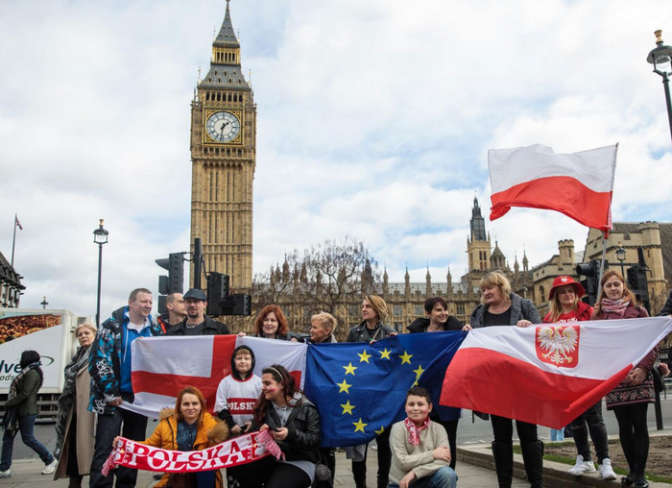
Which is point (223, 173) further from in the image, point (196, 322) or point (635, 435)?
point (635, 435)

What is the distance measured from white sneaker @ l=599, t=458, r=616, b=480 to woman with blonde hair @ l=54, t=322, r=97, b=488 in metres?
5.19

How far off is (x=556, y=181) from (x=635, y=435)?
9.40 feet

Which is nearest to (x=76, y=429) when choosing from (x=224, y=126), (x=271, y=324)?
(x=271, y=324)

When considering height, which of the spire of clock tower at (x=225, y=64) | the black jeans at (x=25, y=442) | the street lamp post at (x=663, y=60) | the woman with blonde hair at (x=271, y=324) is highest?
the spire of clock tower at (x=225, y=64)

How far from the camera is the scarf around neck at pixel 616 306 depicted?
5.27m

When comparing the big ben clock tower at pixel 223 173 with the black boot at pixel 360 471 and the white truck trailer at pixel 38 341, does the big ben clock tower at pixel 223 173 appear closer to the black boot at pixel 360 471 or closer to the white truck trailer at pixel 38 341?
the white truck trailer at pixel 38 341

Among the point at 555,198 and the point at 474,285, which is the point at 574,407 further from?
the point at 474,285

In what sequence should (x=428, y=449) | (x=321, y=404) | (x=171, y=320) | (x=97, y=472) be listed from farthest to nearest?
(x=171, y=320)
(x=321, y=404)
(x=97, y=472)
(x=428, y=449)

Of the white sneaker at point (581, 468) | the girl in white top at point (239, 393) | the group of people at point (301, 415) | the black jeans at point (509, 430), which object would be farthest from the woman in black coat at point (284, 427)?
the white sneaker at point (581, 468)

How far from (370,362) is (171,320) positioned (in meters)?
2.59

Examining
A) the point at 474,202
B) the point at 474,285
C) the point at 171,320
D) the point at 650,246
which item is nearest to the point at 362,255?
the point at 171,320

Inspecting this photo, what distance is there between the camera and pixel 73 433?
20.3 ft

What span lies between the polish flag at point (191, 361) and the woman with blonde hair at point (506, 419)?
198 centimetres

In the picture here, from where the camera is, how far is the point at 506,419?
16.3ft
